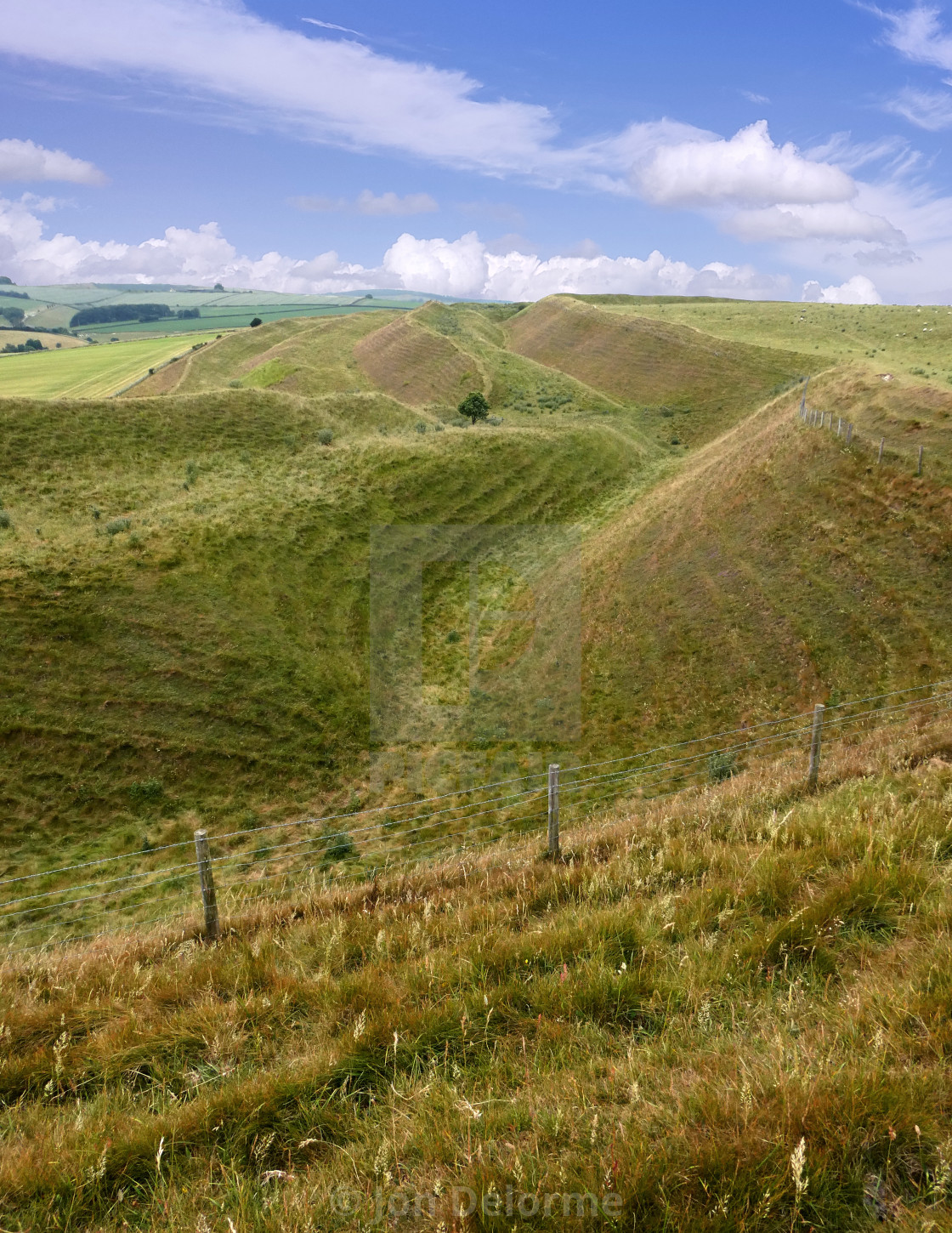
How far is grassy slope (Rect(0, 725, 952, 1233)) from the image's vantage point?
2873 mm

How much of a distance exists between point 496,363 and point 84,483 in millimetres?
50971

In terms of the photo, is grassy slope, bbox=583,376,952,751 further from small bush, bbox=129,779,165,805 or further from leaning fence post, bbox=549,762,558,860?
small bush, bbox=129,779,165,805

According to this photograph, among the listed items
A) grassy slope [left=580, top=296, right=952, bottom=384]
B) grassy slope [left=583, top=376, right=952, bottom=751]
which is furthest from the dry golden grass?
grassy slope [left=583, top=376, right=952, bottom=751]

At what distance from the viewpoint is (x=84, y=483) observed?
29047mm

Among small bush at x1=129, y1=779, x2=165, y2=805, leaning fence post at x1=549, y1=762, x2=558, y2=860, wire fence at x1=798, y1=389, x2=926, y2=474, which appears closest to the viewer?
leaning fence post at x1=549, y1=762, x2=558, y2=860

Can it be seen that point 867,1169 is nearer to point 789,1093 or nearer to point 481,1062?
point 789,1093

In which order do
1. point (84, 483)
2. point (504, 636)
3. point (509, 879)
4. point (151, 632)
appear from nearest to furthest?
point (509, 879) < point (151, 632) < point (504, 636) < point (84, 483)

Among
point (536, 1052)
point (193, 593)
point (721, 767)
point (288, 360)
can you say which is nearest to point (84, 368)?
point (288, 360)

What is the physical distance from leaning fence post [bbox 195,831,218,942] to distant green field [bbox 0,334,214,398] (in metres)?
75.5

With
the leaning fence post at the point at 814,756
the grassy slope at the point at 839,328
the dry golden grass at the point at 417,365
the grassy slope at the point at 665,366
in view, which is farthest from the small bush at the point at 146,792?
the dry golden grass at the point at 417,365

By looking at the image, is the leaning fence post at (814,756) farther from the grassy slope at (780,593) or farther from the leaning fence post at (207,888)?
the grassy slope at (780,593)

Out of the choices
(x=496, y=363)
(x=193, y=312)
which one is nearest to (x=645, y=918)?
(x=496, y=363)

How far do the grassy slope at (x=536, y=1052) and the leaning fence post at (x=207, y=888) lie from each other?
0.33 metres

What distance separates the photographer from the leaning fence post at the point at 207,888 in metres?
6.74
